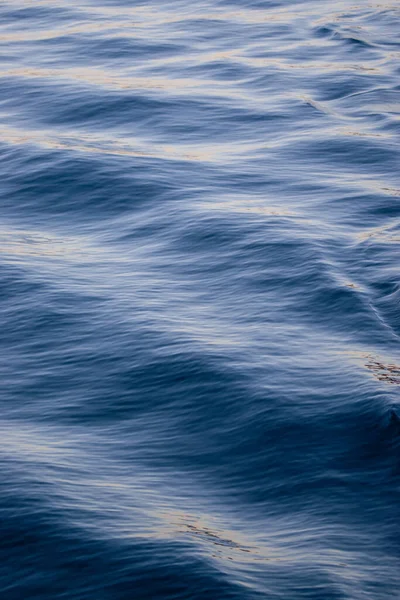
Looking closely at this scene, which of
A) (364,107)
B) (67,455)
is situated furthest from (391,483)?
(364,107)

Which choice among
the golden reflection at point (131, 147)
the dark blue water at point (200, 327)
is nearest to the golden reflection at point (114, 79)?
the dark blue water at point (200, 327)

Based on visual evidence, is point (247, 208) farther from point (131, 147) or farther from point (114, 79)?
point (114, 79)

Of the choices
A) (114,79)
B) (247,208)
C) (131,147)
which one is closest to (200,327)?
(247,208)

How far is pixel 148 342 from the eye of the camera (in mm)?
12250

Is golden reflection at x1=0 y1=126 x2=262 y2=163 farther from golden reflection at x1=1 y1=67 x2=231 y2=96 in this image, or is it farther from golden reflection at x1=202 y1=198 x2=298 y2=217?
golden reflection at x1=1 y1=67 x2=231 y2=96

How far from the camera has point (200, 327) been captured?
12562 millimetres

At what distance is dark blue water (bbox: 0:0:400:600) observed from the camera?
871 centimetres

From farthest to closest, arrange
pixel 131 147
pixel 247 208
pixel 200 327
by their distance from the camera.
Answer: pixel 131 147 < pixel 247 208 < pixel 200 327

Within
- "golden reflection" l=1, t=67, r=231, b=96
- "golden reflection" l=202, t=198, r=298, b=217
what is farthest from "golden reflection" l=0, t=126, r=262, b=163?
"golden reflection" l=1, t=67, r=231, b=96

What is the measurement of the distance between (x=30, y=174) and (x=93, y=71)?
6.61 meters

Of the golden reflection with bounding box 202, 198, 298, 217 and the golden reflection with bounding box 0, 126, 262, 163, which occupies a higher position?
the golden reflection with bounding box 0, 126, 262, 163

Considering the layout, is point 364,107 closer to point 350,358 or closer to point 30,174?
point 30,174

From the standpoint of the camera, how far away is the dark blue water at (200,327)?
8.71 m

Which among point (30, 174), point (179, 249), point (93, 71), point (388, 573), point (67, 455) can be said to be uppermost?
point (93, 71)
